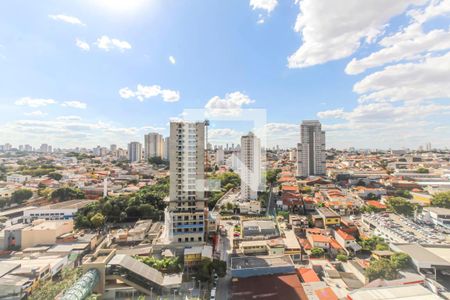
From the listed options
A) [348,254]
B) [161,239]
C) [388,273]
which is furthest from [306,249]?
[161,239]

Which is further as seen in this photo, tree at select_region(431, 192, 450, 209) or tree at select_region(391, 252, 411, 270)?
tree at select_region(431, 192, 450, 209)

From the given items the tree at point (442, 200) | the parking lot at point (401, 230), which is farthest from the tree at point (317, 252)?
the tree at point (442, 200)

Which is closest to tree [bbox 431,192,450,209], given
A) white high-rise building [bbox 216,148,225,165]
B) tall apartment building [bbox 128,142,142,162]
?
white high-rise building [bbox 216,148,225,165]

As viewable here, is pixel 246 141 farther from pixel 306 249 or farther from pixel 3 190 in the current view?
pixel 3 190

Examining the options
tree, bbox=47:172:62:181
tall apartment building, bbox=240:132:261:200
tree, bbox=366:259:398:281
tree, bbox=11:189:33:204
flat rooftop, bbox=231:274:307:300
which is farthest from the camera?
tree, bbox=47:172:62:181

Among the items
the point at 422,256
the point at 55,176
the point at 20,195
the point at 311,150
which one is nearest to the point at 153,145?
the point at 55,176

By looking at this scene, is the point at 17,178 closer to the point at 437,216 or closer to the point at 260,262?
the point at 260,262

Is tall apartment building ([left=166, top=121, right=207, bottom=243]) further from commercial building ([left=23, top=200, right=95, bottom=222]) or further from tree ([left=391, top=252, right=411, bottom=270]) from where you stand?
commercial building ([left=23, top=200, right=95, bottom=222])
